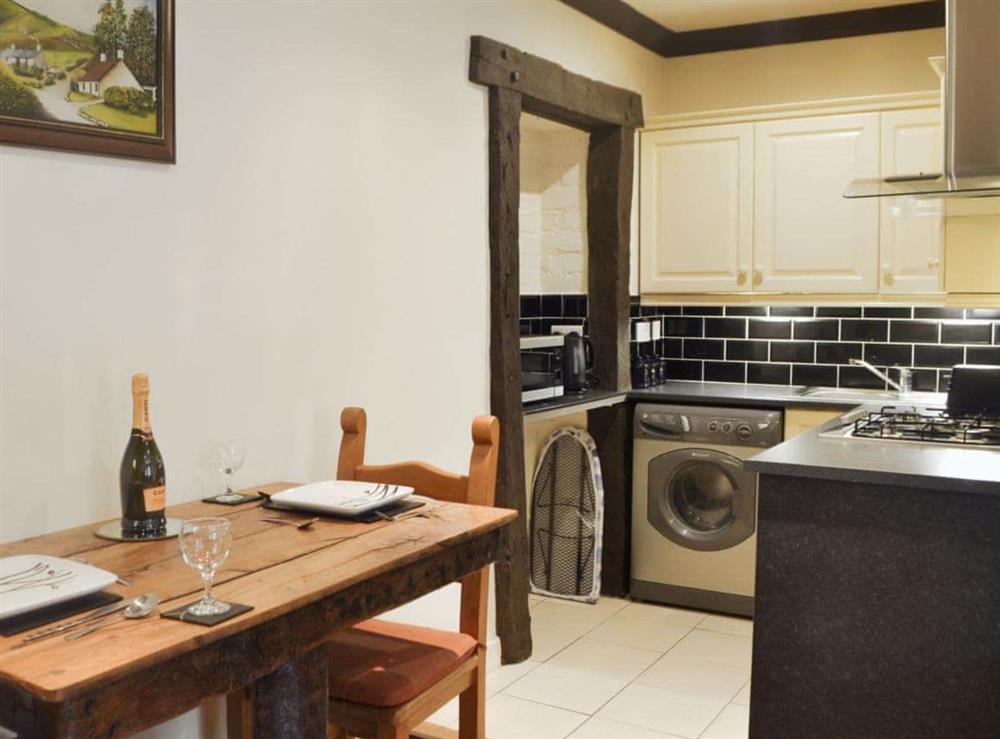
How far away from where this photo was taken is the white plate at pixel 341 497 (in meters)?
2.28

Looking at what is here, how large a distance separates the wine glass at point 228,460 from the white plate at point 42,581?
0.59 meters

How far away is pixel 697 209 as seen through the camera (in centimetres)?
477

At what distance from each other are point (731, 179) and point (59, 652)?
3867 millimetres

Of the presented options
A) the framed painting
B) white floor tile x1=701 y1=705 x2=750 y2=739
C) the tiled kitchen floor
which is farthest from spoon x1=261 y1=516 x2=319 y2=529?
white floor tile x1=701 y1=705 x2=750 y2=739

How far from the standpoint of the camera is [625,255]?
469 cm

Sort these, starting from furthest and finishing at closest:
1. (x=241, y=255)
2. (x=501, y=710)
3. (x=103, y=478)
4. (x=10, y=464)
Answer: (x=501, y=710) < (x=241, y=255) < (x=103, y=478) < (x=10, y=464)

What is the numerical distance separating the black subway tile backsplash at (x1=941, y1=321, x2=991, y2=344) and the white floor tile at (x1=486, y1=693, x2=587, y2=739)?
253 cm

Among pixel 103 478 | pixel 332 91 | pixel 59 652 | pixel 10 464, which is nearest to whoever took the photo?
pixel 59 652

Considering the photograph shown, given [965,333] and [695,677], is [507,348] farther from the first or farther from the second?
[965,333]

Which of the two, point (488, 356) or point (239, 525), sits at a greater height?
point (488, 356)

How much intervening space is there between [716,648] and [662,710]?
2.32 ft

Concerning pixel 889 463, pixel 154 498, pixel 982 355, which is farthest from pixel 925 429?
pixel 154 498

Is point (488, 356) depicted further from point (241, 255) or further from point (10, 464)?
point (10, 464)

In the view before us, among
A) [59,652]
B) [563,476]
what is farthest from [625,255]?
[59,652]
